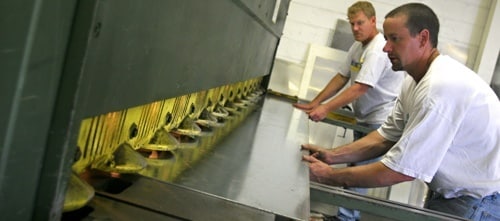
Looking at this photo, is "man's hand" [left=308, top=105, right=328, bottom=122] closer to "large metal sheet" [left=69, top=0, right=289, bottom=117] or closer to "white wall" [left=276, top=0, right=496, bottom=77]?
"large metal sheet" [left=69, top=0, right=289, bottom=117]

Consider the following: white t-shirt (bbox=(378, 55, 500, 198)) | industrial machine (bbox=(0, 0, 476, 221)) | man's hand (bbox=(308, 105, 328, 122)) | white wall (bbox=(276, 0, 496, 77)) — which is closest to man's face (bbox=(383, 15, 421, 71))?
white t-shirt (bbox=(378, 55, 500, 198))

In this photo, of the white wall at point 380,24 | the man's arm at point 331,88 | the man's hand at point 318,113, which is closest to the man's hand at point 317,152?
the man's hand at point 318,113

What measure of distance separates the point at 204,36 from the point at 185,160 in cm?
31

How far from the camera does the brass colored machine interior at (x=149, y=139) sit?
2.75 ft

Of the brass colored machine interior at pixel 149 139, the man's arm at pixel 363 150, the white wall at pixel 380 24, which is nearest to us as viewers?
the brass colored machine interior at pixel 149 139

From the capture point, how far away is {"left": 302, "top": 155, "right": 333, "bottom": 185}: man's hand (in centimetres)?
160

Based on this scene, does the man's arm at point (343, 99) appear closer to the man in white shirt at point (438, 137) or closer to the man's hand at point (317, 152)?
the man's hand at point (317, 152)

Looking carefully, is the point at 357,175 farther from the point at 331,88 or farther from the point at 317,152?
the point at 331,88

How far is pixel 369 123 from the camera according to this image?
322cm

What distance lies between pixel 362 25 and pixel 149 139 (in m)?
2.17

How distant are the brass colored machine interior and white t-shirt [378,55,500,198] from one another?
64 centimetres

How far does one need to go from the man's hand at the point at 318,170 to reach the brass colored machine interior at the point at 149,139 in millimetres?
313

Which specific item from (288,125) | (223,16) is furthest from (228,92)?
(223,16)

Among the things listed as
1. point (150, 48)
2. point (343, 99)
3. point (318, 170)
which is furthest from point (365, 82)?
point (150, 48)
